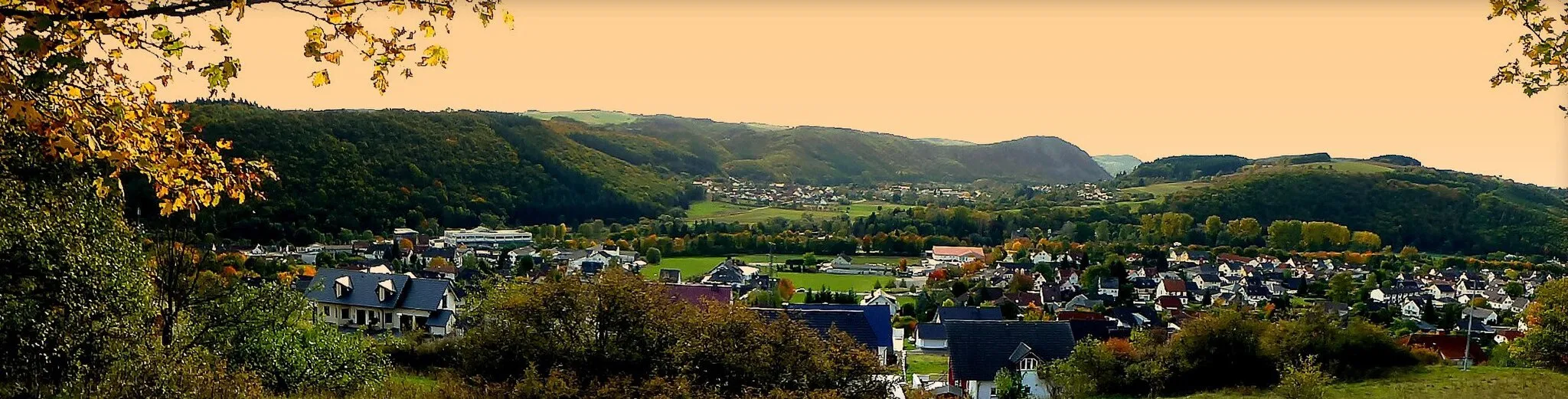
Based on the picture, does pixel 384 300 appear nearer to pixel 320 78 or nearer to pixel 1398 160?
pixel 320 78

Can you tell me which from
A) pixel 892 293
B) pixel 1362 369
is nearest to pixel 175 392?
pixel 1362 369

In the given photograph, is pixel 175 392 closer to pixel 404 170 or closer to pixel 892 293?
pixel 892 293

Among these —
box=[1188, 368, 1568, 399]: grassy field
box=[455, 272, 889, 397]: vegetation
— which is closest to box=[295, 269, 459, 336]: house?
box=[455, 272, 889, 397]: vegetation

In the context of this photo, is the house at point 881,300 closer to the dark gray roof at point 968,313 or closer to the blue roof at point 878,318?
the dark gray roof at point 968,313

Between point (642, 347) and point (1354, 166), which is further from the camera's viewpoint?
point (1354, 166)

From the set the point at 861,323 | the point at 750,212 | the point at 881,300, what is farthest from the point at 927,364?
the point at 750,212
